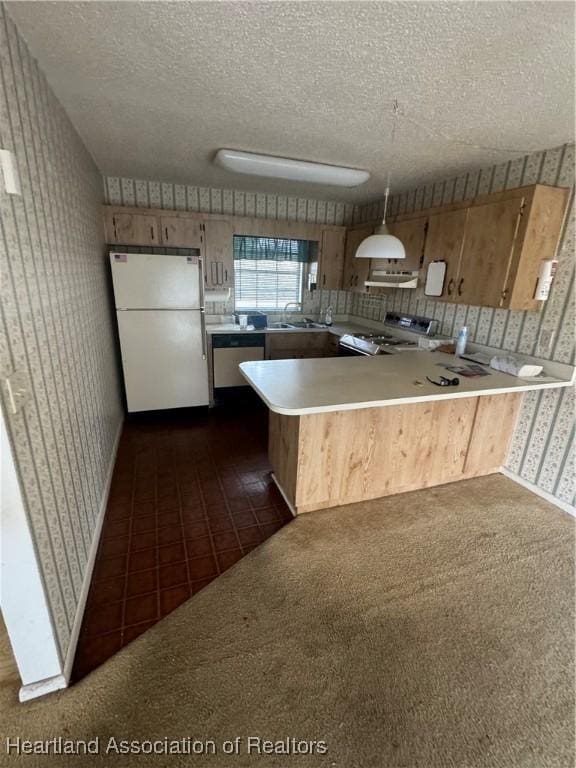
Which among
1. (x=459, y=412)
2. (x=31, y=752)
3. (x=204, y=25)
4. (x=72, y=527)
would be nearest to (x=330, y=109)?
(x=204, y=25)

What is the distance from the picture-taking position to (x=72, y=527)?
1650 mm

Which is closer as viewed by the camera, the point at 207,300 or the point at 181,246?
the point at 181,246

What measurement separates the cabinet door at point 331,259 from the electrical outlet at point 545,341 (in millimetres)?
2500

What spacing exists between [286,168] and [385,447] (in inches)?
87.8

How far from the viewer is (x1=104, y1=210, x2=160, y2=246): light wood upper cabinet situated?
11.7 ft

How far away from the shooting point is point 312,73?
1637 millimetres

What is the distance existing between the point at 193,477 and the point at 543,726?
2.31 m

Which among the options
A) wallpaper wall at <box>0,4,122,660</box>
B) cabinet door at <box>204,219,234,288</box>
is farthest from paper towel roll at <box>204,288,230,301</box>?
wallpaper wall at <box>0,4,122,660</box>

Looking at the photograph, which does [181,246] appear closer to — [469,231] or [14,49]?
[14,49]

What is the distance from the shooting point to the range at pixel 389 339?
11.2 ft

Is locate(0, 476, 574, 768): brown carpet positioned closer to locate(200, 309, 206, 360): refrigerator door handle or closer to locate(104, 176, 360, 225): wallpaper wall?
locate(200, 309, 206, 360): refrigerator door handle

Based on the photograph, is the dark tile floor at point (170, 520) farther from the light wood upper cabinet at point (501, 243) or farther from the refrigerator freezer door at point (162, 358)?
the light wood upper cabinet at point (501, 243)

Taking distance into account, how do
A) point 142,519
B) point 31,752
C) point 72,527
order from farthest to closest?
1. point 142,519
2. point 72,527
3. point 31,752

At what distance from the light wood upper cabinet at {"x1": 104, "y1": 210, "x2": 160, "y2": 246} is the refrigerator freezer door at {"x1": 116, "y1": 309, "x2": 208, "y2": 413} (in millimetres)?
798
